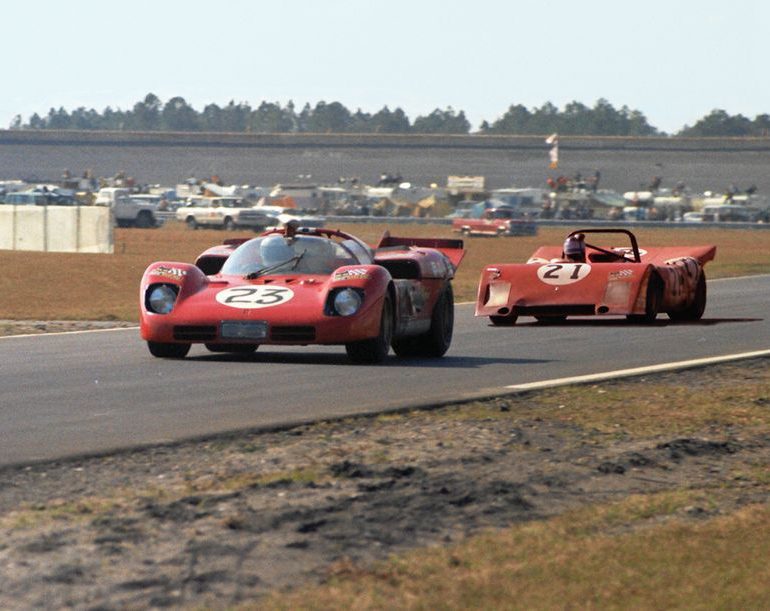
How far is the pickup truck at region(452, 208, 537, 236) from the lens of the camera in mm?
64000

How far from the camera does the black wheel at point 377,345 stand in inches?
519

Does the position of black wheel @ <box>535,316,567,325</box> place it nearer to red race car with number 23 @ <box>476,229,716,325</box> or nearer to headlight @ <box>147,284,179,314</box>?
red race car with number 23 @ <box>476,229,716,325</box>

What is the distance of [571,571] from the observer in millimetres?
5855

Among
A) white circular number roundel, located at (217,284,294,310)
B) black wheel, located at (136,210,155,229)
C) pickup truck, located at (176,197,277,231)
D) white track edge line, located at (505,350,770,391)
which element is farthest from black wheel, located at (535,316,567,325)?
black wheel, located at (136,210,155,229)

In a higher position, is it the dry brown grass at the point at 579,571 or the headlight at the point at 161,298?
the headlight at the point at 161,298

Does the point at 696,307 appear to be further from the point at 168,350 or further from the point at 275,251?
the point at 168,350

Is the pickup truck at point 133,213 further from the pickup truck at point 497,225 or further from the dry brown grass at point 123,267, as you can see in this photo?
the pickup truck at point 497,225

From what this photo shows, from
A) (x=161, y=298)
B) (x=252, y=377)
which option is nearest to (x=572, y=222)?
(x=161, y=298)

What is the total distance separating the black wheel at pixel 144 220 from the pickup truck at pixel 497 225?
13083 mm

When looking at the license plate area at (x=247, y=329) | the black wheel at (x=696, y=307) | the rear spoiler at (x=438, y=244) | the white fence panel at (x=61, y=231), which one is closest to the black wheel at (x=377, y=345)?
the license plate area at (x=247, y=329)

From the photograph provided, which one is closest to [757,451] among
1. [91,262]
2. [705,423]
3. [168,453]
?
[705,423]

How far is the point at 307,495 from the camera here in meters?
7.08

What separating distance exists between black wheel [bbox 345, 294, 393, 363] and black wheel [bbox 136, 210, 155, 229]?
56.3 m

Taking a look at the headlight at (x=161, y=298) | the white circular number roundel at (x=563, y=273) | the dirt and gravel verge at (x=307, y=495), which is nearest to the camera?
the dirt and gravel verge at (x=307, y=495)
